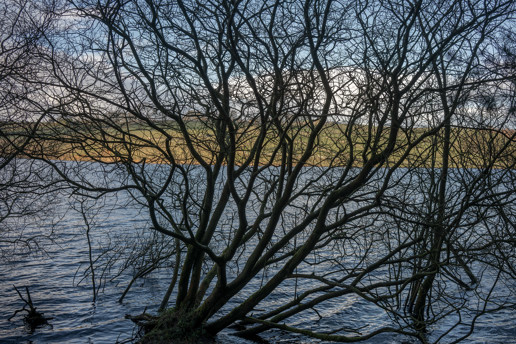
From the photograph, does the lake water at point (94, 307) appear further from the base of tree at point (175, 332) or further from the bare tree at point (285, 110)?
the bare tree at point (285, 110)

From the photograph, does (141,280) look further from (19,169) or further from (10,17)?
(10,17)

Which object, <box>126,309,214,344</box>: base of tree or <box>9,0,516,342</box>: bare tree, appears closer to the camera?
<box>9,0,516,342</box>: bare tree

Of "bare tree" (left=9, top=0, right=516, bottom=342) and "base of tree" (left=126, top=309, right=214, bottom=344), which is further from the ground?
"bare tree" (left=9, top=0, right=516, bottom=342)

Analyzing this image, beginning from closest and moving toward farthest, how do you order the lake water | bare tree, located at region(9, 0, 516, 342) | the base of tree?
bare tree, located at region(9, 0, 516, 342) → the base of tree → the lake water

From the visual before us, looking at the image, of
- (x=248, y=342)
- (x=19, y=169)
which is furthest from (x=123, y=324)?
(x=19, y=169)

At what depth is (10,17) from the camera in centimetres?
1177

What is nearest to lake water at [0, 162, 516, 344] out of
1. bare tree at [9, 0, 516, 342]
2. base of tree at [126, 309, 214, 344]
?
base of tree at [126, 309, 214, 344]

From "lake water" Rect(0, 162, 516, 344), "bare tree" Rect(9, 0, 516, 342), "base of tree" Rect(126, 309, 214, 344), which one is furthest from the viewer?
"lake water" Rect(0, 162, 516, 344)

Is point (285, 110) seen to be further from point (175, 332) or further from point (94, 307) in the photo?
point (94, 307)

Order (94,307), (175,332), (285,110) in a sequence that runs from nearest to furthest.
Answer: (285,110)
(175,332)
(94,307)

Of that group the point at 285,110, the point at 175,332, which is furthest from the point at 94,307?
the point at 285,110

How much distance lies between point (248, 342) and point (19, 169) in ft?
25.7

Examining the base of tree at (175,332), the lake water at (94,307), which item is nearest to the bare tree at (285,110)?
the base of tree at (175,332)

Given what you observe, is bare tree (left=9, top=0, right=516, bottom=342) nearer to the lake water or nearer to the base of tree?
the base of tree
